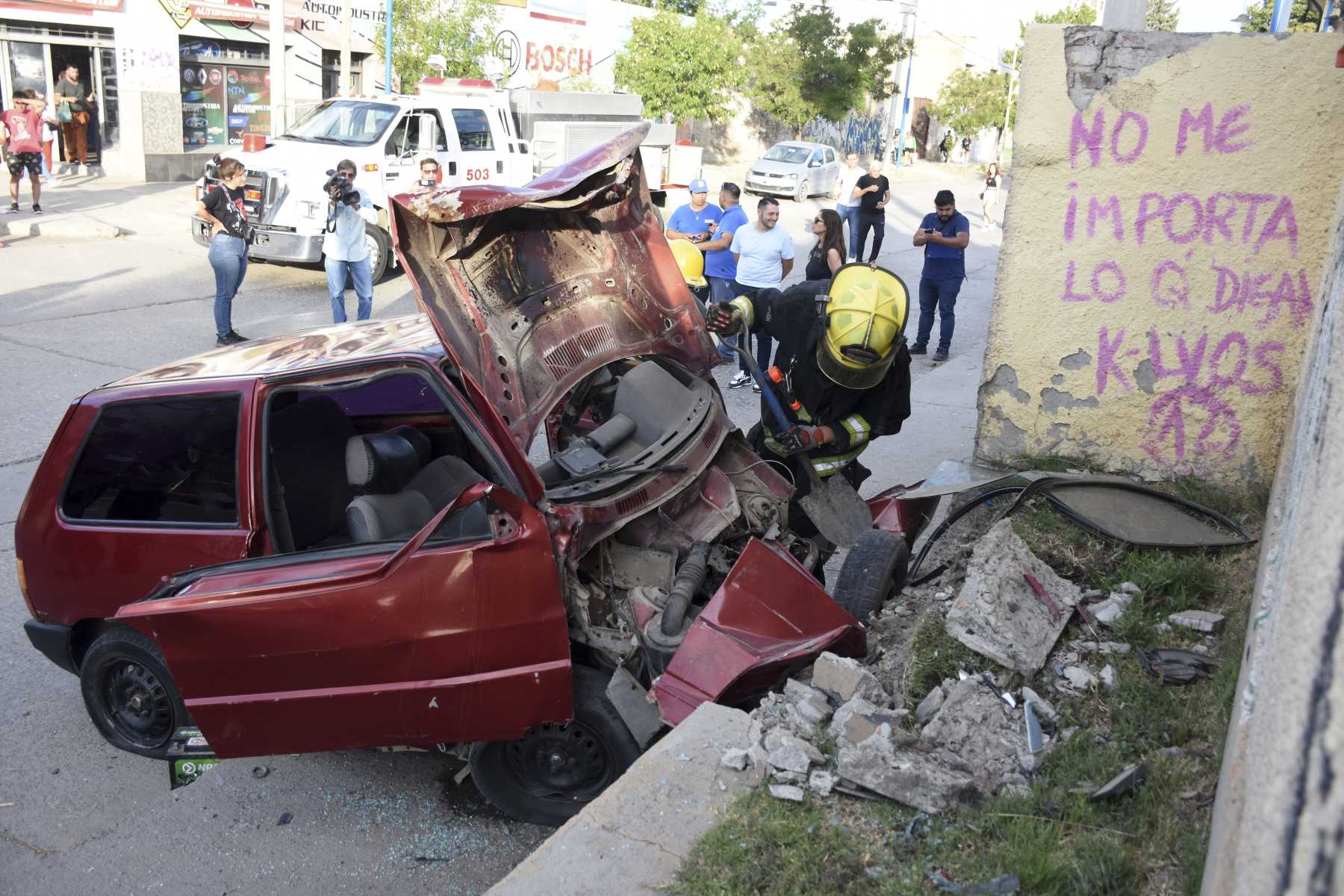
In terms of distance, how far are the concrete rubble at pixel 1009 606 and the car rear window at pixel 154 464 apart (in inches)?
112

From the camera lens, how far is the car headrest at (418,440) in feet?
15.6

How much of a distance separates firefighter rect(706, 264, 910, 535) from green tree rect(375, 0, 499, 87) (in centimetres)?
1953

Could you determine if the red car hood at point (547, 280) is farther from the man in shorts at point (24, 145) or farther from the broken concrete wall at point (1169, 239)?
the man in shorts at point (24, 145)

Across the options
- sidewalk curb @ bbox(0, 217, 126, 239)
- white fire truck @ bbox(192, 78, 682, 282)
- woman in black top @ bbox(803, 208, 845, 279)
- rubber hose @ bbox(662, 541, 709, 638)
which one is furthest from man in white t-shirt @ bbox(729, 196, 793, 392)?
sidewalk curb @ bbox(0, 217, 126, 239)

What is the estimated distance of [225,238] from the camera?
1073cm

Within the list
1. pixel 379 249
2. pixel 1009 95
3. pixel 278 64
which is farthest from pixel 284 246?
pixel 1009 95

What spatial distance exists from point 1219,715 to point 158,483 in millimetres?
3964

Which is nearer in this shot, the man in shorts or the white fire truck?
the white fire truck

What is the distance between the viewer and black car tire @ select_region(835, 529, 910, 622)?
4508 millimetres

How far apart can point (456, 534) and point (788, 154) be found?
2743 cm

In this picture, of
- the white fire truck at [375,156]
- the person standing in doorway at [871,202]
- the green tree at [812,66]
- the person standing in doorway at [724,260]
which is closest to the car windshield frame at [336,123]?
the white fire truck at [375,156]

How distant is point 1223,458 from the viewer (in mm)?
5203

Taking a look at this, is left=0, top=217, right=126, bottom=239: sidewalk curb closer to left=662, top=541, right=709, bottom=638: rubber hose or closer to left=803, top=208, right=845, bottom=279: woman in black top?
left=803, top=208, right=845, bottom=279: woman in black top

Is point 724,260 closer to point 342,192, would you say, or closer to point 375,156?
point 342,192
